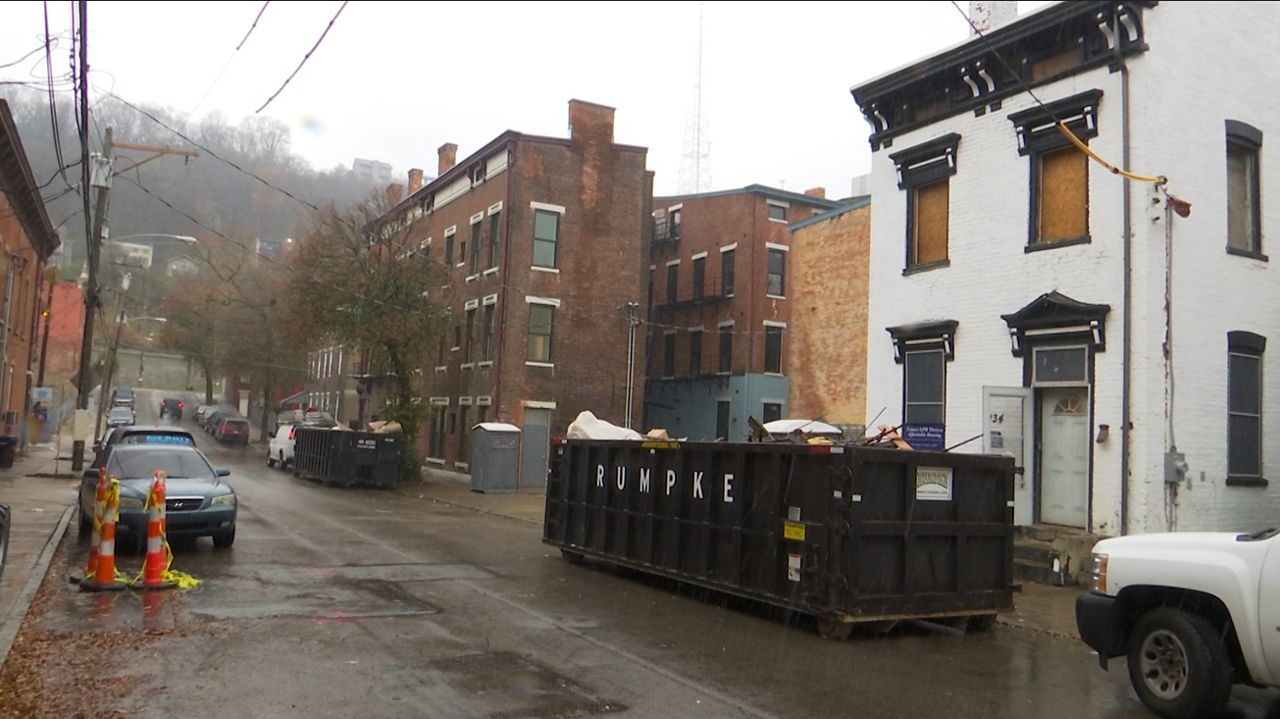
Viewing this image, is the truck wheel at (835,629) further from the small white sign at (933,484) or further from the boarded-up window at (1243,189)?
the boarded-up window at (1243,189)

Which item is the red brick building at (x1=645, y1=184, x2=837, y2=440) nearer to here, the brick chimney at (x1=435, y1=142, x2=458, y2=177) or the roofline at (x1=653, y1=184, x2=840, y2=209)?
the roofline at (x1=653, y1=184, x2=840, y2=209)

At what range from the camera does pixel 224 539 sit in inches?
551

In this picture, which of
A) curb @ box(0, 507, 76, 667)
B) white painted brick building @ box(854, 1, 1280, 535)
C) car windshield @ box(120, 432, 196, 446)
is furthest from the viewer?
car windshield @ box(120, 432, 196, 446)

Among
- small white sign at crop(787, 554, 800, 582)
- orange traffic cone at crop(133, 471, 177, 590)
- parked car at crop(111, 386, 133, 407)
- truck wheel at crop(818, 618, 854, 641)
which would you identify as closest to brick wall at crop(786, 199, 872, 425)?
small white sign at crop(787, 554, 800, 582)

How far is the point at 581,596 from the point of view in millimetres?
11398

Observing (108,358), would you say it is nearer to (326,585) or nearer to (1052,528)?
(326,585)

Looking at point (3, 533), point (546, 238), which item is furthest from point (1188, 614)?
point (546, 238)

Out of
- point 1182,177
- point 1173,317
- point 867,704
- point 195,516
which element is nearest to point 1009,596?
point 867,704

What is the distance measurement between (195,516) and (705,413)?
28785mm

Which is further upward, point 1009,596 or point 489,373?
point 489,373

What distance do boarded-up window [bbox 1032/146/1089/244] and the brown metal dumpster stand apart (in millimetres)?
5854

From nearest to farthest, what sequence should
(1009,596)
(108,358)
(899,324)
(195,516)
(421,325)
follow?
(1009,596), (195,516), (899,324), (421,325), (108,358)

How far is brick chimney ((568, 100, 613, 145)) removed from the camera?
3553 cm

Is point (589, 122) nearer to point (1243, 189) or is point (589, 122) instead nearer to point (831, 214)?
point (831, 214)
